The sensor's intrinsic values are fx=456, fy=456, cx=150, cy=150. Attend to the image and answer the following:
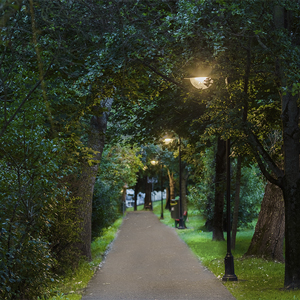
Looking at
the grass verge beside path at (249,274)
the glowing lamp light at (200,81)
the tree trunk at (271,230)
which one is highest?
the glowing lamp light at (200,81)

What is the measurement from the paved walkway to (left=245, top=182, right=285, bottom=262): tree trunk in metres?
2.09

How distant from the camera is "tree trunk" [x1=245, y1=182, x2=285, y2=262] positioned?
14320 millimetres

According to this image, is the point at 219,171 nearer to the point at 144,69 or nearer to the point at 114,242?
the point at 114,242

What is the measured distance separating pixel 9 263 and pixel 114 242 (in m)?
16.8

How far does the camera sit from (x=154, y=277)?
40.9 ft

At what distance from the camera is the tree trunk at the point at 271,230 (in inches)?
564

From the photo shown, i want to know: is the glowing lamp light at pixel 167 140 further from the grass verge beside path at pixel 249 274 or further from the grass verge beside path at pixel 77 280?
the grass verge beside path at pixel 77 280

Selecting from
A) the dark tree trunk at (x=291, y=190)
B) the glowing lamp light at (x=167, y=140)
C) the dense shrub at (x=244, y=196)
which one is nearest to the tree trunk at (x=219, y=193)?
the glowing lamp light at (x=167, y=140)

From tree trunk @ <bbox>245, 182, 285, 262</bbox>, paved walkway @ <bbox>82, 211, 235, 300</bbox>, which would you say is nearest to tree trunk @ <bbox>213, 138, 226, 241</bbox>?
paved walkway @ <bbox>82, 211, 235, 300</bbox>

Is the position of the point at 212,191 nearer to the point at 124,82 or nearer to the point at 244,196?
the point at 244,196

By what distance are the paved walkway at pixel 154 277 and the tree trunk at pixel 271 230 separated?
2088 millimetres

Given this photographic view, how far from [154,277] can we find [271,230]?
4.32m

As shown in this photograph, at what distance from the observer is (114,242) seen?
21.7 meters

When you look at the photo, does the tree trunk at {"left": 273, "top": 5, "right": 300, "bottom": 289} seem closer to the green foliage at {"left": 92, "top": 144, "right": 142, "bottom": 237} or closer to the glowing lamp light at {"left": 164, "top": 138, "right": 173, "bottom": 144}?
the glowing lamp light at {"left": 164, "top": 138, "right": 173, "bottom": 144}
